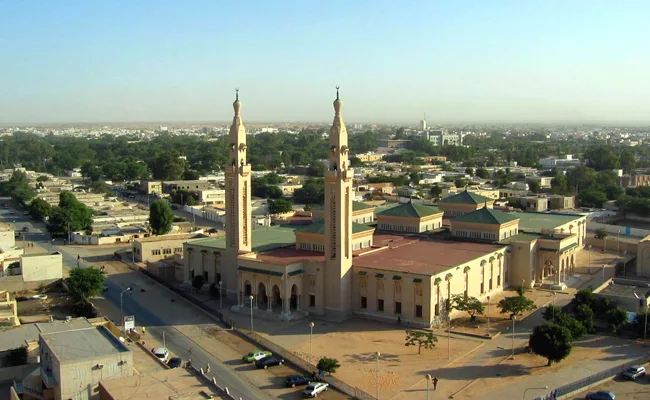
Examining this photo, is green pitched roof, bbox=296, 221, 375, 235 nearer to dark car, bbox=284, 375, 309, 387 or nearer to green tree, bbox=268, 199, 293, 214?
dark car, bbox=284, 375, 309, 387

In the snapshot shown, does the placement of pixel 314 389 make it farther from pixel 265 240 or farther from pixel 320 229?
pixel 265 240

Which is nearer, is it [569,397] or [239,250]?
[569,397]

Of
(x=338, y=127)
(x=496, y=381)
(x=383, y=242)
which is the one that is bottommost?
(x=496, y=381)

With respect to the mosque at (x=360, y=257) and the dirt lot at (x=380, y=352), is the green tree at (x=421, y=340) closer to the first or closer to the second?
the dirt lot at (x=380, y=352)

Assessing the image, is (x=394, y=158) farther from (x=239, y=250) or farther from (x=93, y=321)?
(x=93, y=321)

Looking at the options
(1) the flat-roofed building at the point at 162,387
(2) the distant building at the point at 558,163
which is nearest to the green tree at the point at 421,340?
(1) the flat-roofed building at the point at 162,387

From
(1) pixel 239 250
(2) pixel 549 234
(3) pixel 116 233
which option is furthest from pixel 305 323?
(3) pixel 116 233
